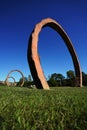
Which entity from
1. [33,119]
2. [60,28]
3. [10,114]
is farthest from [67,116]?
[60,28]

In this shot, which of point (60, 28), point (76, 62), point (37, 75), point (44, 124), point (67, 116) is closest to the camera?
point (44, 124)

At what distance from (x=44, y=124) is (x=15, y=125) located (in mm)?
275

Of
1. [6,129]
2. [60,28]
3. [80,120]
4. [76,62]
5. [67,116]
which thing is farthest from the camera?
[76,62]

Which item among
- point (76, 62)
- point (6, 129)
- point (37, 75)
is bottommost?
point (6, 129)

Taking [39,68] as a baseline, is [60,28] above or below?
above

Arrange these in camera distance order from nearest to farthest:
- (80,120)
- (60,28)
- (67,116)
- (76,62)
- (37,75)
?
(80,120) → (67,116) → (37,75) → (60,28) → (76,62)

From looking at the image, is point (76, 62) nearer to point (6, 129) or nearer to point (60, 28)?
point (60, 28)

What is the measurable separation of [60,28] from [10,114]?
1822cm

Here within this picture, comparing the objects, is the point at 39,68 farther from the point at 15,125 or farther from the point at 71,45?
the point at 15,125

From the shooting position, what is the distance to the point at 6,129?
2.27 m

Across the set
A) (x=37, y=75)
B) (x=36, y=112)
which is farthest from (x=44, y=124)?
(x=37, y=75)

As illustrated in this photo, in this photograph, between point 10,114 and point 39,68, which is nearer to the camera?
point 10,114

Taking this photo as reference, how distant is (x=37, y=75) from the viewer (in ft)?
43.7

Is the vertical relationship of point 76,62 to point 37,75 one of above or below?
above
